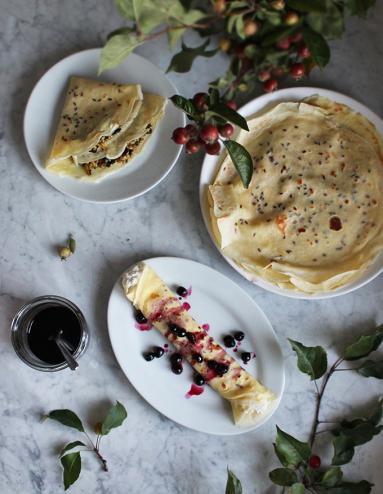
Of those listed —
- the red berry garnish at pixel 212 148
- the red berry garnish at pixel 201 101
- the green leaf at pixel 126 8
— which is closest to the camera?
the green leaf at pixel 126 8

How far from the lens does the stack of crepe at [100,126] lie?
138cm

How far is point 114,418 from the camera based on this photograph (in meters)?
1.45

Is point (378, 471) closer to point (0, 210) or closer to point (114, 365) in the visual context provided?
point (114, 365)

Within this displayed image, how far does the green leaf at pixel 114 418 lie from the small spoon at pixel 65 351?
165mm

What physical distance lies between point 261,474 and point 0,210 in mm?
953

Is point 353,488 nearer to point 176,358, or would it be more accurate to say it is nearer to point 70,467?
point 176,358

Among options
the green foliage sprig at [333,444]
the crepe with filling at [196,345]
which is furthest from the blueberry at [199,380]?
the green foliage sprig at [333,444]

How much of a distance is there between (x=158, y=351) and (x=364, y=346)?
0.50 meters

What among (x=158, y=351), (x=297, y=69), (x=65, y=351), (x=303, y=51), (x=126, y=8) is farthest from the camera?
(x=158, y=351)

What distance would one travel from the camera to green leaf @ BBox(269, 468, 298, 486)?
4.60ft

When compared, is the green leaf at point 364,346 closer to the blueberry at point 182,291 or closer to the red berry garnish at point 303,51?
the blueberry at point 182,291

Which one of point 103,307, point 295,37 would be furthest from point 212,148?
point 103,307

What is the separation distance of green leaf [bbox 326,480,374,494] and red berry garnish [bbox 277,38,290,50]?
1030mm

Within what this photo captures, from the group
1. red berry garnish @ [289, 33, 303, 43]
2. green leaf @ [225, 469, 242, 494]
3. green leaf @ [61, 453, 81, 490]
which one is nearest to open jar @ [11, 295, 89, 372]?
green leaf @ [61, 453, 81, 490]
